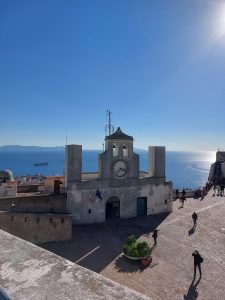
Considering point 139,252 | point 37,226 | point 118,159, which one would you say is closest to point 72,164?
point 118,159

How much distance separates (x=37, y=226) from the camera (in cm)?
2106

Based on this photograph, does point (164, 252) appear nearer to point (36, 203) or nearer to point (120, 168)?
point (120, 168)

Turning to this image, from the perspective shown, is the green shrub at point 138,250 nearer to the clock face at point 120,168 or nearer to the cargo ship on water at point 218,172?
the clock face at point 120,168

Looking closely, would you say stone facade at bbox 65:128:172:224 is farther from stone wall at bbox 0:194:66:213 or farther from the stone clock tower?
stone wall at bbox 0:194:66:213

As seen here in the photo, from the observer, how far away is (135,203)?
28578mm

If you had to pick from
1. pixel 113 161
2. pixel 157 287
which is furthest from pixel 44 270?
pixel 113 161

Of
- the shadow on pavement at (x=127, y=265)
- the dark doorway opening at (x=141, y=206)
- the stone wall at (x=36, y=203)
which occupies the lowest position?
the shadow on pavement at (x=127, y=265)

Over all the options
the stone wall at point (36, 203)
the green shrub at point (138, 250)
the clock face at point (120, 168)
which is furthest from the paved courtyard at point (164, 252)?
the clock face at point (120, 168)

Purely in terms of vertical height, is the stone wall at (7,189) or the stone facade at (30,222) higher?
the stone wall at (7,189)

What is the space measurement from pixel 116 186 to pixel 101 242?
293 inches

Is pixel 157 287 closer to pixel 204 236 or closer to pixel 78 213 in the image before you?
pixel 204 236

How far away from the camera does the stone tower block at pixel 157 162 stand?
30.3m

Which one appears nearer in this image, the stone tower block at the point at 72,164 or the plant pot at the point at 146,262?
the plant pot at the point at 146,262

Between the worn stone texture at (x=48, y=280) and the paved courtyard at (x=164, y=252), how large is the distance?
11.7 m
